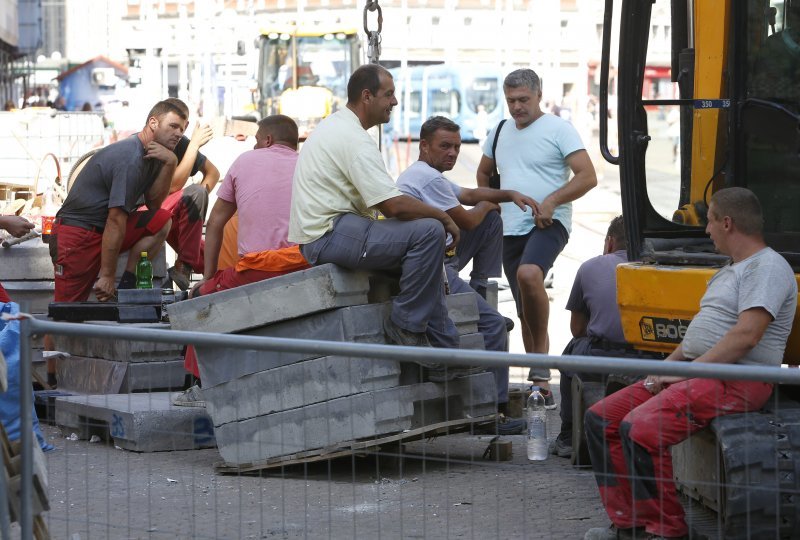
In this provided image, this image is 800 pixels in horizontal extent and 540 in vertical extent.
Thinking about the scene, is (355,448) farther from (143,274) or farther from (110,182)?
(110,182)

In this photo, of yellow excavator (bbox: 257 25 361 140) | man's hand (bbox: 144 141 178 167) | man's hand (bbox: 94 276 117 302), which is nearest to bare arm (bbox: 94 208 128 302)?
man's hand (bbox: 94 276 117 302)

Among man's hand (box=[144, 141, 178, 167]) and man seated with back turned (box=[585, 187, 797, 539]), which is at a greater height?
man's hand (box=[144, 141, 178, 167])

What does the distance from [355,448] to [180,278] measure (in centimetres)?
349

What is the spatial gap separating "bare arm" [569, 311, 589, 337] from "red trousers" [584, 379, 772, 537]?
6.39 feet

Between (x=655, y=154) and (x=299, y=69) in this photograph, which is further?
(x=299, y=69)

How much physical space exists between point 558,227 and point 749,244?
3239 millimetres

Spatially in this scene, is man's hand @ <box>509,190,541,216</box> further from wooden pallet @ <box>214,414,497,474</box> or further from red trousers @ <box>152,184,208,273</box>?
red trousers @ <box>152,184,208,273</box>

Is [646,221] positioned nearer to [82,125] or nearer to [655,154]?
[655,154]

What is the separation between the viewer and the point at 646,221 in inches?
250

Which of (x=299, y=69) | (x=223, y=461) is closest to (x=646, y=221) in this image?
(x=223, y=461)

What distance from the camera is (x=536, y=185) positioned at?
833 cm

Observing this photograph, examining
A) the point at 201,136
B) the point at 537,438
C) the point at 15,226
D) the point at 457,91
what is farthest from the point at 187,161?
the point at 457,91

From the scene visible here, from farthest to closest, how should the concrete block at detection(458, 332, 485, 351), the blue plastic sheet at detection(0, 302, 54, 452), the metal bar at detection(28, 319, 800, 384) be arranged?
the concrete block at detection(458, 332, 485, 351) < the blue plastic sheet at detection(0, 302, 54, 452) < the metal bar at detection(28, 319, 800, 384)

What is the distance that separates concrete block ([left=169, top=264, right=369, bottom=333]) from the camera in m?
6.36
